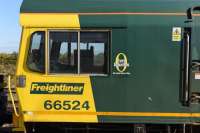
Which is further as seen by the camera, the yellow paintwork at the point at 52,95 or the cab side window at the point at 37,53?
the cab side window at the point at 37,53

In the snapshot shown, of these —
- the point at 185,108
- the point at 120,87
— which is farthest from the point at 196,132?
the point at 120,87

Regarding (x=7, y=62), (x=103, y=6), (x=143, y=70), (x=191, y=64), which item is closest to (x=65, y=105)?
(x=143, y=70)

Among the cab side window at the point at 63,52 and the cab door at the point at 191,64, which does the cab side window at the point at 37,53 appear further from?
the cab door at the point at 191,64

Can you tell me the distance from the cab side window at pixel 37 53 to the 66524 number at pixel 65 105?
0.59 meters

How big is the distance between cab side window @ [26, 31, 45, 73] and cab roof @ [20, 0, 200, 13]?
0.46 meters

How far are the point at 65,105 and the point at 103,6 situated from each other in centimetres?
187

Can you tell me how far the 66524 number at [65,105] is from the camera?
8.83m

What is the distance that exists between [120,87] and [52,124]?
146 centimetres

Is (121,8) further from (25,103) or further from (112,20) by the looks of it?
(25,103)

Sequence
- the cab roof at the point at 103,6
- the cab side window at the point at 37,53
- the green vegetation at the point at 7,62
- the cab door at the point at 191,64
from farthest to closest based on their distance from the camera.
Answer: the green vegetation at the point at 7,62 → the cab side window at the point at 37,53 → the cab roof at the point at 103,6 → the cab door at the point at 191,64

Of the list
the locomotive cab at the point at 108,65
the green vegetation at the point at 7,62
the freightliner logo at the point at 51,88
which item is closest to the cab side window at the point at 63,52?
the locomotive cab at the point at 108,65

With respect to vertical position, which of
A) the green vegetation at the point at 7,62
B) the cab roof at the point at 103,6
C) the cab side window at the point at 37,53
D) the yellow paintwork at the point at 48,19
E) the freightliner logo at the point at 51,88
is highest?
the cab roof at the point at 103,6

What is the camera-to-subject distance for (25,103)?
8.90 m

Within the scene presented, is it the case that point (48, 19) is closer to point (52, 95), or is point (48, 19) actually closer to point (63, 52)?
point (63, 52)
